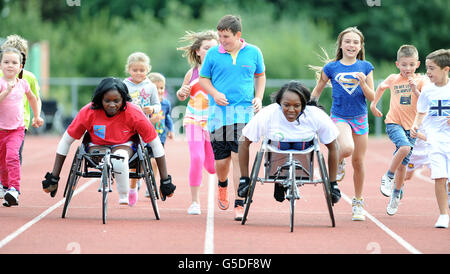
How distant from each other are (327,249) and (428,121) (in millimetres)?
2425

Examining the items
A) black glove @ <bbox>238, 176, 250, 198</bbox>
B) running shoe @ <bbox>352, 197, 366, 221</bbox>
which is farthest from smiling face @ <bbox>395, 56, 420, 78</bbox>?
black glove @ <bbox>238, 176, 250, 198</bbox>

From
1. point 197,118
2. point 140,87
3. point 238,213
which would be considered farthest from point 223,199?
point 140,87

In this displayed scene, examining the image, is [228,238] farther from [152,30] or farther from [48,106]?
[152,30]

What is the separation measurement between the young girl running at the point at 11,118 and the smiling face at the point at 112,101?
148 centimetres

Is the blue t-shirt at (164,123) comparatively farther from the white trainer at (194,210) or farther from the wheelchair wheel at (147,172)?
the wheelchair wheel at (147,172)

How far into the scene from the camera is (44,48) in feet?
113

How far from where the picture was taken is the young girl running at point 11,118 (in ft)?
30.9

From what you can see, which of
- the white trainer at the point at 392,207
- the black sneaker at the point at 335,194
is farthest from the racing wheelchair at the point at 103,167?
the white trainer at the point at 392,207

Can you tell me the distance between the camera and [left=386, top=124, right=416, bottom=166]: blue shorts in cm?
977

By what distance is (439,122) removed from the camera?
28.5 ft

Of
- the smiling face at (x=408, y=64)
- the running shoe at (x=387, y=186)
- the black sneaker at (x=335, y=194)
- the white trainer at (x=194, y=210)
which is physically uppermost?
the smiling face at (x=408, y=64)

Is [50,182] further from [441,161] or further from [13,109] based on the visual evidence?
[441,161]

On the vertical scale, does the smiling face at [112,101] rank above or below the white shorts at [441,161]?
above
